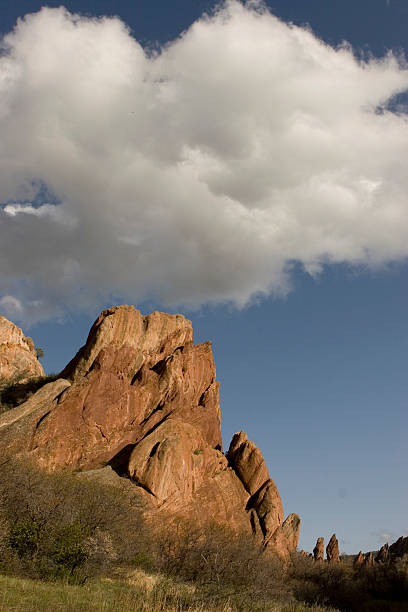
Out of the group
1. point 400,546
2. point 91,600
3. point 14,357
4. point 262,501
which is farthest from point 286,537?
point 400,546

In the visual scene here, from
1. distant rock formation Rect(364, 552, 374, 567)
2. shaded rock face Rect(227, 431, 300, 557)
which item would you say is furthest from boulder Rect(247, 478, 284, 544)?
distant rock formation Rect(364, 552, 374, 567)

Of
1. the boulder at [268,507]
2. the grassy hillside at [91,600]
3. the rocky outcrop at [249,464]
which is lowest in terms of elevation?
the grassy hillside at [91,600]

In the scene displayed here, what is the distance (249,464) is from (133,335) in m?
26.1

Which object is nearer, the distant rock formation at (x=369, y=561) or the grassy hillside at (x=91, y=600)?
the grassy hillside at (x=91, y=600)

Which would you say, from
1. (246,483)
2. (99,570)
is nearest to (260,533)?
(246,483)

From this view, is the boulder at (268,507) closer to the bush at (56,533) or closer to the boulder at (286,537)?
the boulder at (286,537)

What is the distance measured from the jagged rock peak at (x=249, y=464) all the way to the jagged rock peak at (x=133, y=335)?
18.5m

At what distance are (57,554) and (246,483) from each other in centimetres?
4729

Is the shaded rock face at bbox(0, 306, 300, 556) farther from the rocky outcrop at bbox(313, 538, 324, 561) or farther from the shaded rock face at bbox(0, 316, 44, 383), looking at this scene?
the rocky outcrop at bbox(313, 538, 324, 561)

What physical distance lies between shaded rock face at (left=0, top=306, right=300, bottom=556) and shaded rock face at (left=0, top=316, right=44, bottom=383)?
1336 cm

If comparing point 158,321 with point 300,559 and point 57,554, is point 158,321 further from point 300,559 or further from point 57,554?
point 57,554

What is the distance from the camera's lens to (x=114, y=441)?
63969 millimetres

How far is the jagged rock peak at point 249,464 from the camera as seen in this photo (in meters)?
70.4

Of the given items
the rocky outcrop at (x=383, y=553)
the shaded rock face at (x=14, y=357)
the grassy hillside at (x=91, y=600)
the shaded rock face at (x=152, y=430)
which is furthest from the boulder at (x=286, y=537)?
the rocky outcrop at (x=383, y=553)
